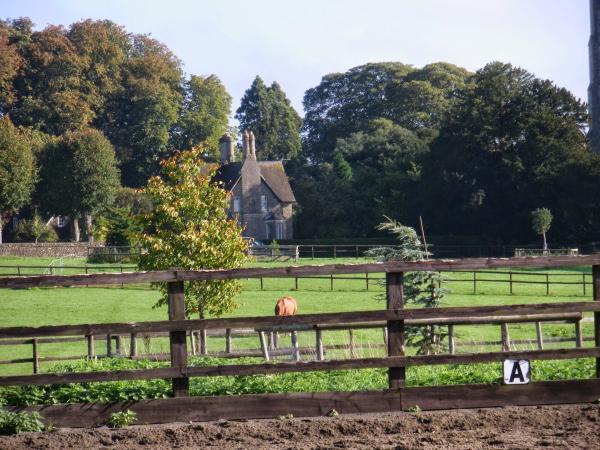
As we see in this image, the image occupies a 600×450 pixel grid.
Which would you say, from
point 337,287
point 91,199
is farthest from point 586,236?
point 91,199

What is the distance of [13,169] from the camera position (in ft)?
230

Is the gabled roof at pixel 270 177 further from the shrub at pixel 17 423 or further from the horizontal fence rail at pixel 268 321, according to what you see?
the shrub at pixel 17 423

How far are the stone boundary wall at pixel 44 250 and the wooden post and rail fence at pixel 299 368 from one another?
179ft

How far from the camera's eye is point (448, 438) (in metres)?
7.34

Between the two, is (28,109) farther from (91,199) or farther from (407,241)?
(407,241)

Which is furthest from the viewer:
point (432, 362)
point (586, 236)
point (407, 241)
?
point (586, 236)

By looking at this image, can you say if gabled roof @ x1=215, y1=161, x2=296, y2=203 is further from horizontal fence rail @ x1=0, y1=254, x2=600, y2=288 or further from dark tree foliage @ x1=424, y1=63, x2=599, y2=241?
horizontal fence rail @ x1=0, y1=254, x2=600, y2=288

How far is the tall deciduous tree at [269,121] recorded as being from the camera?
11744 cm

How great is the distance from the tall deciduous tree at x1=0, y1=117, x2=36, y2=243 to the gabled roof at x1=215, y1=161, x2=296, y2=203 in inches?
805

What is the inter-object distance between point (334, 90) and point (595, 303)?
4511 inches

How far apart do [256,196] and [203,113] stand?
18.7 metres

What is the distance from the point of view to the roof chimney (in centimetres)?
9381

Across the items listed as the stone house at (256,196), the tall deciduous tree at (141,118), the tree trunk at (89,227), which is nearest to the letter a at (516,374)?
the tree trunk at (89,227)

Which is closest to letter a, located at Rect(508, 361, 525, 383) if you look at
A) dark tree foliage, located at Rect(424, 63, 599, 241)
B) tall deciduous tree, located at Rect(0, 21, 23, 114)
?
dark tree foliage, located at Rect(424, 63, 599, 241)
